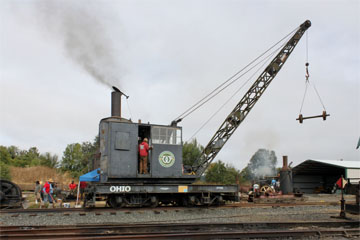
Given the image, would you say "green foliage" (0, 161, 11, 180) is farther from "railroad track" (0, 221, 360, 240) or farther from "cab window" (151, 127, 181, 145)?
"railroad track" (0, 221, 360, 240)

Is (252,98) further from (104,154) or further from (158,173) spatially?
(104,154)

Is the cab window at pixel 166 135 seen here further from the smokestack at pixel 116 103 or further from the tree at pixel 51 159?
the tree at pixel 51 159

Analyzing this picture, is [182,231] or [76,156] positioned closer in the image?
[182,231]

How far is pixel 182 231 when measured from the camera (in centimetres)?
682

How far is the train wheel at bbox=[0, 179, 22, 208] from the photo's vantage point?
38.9ft

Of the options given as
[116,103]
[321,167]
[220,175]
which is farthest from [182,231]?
[321,167]

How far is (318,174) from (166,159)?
72.0 ft

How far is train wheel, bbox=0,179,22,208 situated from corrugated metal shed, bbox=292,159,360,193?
2065 centimetres

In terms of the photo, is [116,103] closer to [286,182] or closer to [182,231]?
[182,231]

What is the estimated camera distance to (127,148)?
36.9 feet

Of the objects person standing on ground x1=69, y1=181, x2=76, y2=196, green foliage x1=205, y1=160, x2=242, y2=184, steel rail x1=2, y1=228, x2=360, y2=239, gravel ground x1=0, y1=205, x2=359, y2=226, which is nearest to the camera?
steel rail x1=2, y1=228, x2=360, y2=239

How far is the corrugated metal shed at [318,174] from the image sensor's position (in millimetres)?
25362

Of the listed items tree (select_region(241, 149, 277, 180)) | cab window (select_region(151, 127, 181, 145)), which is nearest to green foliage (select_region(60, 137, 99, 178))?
tree (select_region(241, 149, 277, 180))

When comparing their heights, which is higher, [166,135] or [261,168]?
[166,135]
